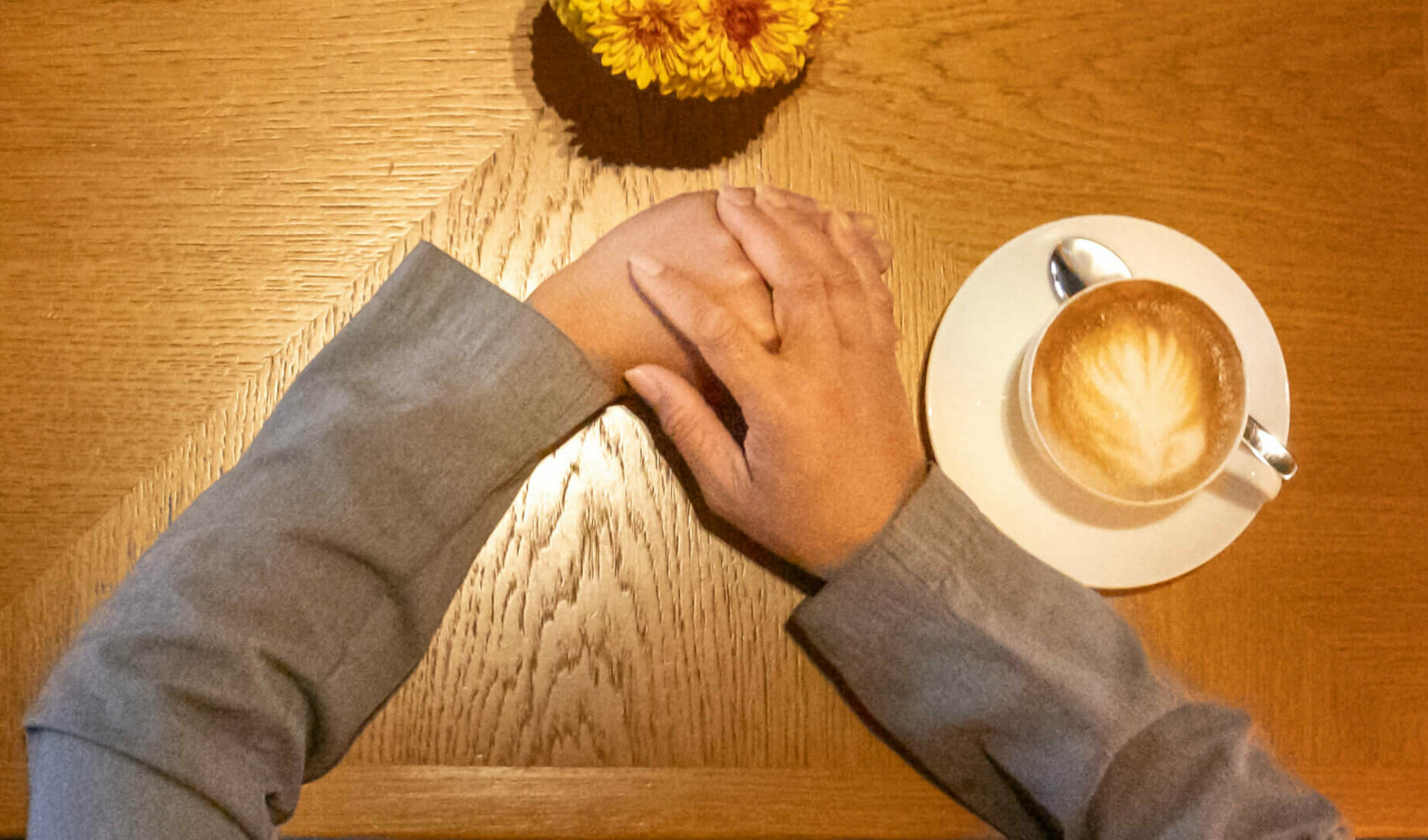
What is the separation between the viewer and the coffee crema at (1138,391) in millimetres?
490

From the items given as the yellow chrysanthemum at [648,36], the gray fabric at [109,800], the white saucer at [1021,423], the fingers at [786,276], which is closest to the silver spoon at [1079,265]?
the white saucer at [1021,423]

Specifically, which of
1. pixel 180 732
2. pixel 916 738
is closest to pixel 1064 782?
pixel 916 738

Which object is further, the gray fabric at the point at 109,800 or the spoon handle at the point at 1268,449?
the spoon handle at the point at 1268,449

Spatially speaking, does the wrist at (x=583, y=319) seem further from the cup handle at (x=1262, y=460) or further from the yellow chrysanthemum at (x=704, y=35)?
the cup handle at (x=1262, y=460)

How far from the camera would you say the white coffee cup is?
0.48 meters

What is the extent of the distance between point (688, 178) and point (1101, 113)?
269 mm

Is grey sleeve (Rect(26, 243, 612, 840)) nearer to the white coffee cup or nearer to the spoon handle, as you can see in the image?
the white coffee cup

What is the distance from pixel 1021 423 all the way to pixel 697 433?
188 mm

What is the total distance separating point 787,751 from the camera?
52cm

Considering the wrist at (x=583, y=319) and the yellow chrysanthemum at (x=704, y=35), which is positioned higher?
the yellow chrysanthemum at (x=704, y=35)

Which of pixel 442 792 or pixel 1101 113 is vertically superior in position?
pixel 1101 113

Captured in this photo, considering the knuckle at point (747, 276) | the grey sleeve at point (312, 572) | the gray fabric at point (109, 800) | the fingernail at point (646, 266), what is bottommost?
the gray fabric at point (109, 800)

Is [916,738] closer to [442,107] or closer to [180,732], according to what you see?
[180,732]

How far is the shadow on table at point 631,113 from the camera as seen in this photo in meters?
0.56
